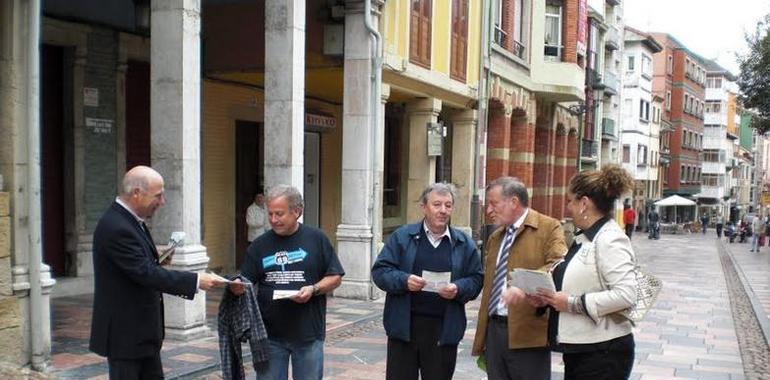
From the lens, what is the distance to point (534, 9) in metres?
20.5

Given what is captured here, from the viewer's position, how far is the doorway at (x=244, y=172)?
44.8 feet

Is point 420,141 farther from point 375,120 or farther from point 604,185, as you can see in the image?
point 604,185

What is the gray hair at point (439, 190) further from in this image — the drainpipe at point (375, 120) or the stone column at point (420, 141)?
the stone column at point (420, 141)

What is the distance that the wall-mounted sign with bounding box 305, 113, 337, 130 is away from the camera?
14539mm

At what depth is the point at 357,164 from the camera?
11.1 metres

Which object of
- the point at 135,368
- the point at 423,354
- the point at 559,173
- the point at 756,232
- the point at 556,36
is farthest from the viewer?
the point at 756,232

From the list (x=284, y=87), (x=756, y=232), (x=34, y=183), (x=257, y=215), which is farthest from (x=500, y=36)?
(x=756, y=232)

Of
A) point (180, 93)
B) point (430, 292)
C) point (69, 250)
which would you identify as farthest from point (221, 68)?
point (430, 292)

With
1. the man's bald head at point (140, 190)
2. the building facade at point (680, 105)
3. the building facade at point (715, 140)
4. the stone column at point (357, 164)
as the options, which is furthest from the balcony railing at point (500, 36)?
the building facade at point (715, 140)

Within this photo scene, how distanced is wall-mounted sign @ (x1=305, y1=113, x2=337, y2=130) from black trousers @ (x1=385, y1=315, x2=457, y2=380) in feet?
33.8

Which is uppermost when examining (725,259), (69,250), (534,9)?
(534,9)

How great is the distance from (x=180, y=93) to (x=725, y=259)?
77.6 feet

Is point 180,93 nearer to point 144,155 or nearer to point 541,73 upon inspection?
point 144,155

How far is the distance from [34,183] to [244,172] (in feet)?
25.2
